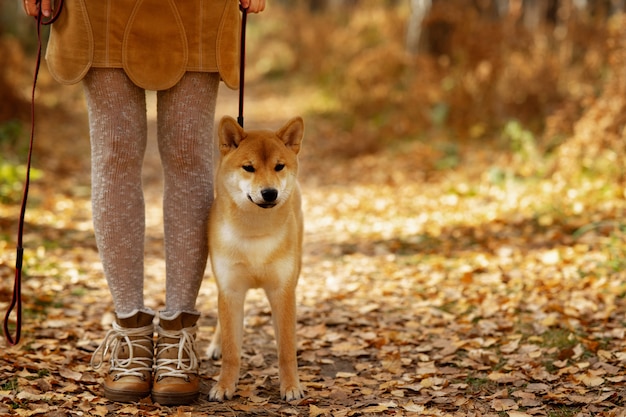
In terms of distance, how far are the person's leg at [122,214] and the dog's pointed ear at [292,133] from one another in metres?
0.61

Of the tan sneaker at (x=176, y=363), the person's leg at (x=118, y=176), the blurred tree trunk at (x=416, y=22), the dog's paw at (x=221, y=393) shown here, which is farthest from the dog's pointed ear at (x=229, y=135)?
the blurred tree trunk at (x=416, y=22)

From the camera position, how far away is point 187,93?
2912mm

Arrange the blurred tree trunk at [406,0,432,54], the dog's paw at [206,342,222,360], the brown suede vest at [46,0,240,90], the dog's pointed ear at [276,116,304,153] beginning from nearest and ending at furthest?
1. the brown suede vest at [46,0,240,90]
2. the dog's pointed ear at [276,116,304,153]
3. the dog's paw at [206,342,222,360]
4. the blurred tree trunk at [406,0,432,54]

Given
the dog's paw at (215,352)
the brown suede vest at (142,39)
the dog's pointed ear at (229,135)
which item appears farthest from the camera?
the dog's paw at (215,352)

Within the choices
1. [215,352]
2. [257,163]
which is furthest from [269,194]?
[215,352]

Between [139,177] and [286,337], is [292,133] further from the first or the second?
[286,337]

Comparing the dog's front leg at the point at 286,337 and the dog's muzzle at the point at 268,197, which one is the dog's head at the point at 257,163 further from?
the dog's front leg at the point at 286,337

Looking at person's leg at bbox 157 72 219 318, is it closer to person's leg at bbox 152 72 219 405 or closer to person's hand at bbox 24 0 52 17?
person's leg at bbox 152 72 219 405

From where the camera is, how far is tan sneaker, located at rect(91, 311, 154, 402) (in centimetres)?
290

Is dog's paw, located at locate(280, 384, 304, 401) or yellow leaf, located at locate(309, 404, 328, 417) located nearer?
yellow leaf, located at locate(309, 404, 328, 417)

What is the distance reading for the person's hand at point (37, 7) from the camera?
2840 millimetres

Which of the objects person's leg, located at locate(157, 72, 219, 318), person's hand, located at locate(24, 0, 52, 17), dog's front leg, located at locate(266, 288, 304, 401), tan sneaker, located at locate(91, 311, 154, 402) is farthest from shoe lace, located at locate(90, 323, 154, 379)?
person's hand, located at locate(24, 0, 52, 17)

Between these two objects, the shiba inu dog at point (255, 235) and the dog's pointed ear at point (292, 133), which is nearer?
the shiba inu dog at point (255, 235)

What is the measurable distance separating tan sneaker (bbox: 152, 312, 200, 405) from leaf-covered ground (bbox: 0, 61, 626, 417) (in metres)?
0.07
